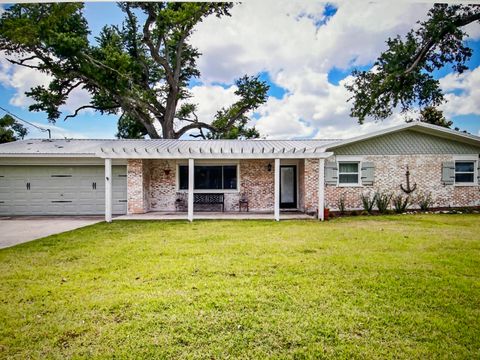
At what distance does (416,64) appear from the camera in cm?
1388

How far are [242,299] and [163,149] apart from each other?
1001cm

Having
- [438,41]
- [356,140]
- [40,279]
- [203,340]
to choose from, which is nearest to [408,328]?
[203,340]

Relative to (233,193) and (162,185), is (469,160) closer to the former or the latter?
(233,193)

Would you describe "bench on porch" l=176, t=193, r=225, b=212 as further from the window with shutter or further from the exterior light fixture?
the window with shutter

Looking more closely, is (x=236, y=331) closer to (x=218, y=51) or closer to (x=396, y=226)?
(x=396, y=226)

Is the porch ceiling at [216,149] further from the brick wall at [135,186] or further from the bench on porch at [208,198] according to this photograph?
the bench on porch at [208,198]

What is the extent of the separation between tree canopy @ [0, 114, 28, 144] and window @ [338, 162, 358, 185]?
24.0 metres

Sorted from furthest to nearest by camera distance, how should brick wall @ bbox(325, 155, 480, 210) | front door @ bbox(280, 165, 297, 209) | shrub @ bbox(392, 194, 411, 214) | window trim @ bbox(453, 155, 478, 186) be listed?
1. front door @ bbox(280, 165, 297, 209)
2. window trim @ bbox(453, 155, 478, 186)
3. brick wall @ bbox(325, 155, 480, 210)
4. shrub @ bbox(392, 194, 411, 214)

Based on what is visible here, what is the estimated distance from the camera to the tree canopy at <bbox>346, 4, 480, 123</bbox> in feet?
41.3

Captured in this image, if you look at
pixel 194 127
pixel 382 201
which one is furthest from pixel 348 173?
pixel 194 127

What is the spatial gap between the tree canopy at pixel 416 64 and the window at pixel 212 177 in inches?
330

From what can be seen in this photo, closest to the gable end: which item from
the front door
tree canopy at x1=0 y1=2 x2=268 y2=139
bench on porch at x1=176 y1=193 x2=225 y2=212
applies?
the front door

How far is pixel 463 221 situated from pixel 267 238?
7326 millimetres

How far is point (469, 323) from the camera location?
10.4 feet
